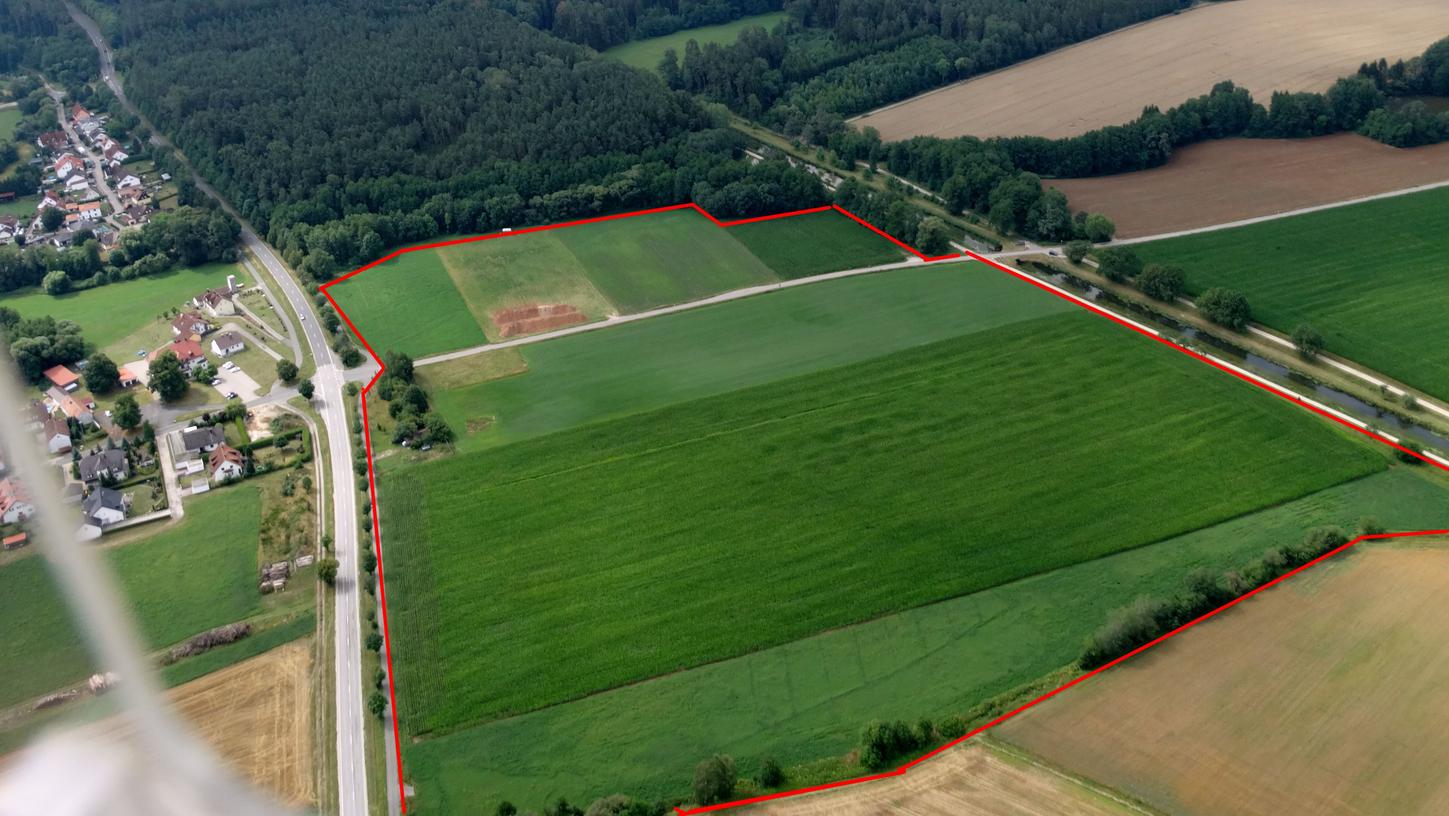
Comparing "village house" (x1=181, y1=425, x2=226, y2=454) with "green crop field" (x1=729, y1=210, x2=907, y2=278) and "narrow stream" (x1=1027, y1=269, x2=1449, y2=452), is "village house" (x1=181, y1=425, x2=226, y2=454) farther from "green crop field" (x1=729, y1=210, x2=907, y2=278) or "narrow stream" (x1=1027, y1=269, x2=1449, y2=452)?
"narrow stream" (x1=1027, y1=269, x2=1449, y2=452)

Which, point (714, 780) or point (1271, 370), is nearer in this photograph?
point (714, 780)

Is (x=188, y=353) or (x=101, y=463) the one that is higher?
(x=188, y=353)

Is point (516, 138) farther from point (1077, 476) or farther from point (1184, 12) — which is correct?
point (1184, 12)

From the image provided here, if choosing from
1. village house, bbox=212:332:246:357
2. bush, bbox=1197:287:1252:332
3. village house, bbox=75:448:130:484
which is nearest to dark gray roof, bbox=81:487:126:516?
village house, bbox=75:448:130:484

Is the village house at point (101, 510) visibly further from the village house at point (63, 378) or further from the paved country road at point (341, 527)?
the village house at point (63, 378)

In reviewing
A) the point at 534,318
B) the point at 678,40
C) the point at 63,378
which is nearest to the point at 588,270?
the point at 534,318

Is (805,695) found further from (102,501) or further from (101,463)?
(101,463)

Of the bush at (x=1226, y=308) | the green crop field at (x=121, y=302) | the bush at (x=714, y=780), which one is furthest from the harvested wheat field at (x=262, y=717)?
the bush at (x=1226, y=308)

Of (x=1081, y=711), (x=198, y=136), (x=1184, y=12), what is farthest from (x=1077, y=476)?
(x=1184, y=12)
